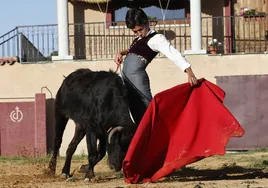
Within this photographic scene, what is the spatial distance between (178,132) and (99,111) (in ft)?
3.33

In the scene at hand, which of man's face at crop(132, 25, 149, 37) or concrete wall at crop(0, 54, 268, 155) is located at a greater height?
man's face at crop(132, 25, 149, 37)

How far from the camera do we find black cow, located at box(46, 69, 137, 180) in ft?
26.5

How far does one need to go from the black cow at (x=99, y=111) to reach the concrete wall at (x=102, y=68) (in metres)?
6.28

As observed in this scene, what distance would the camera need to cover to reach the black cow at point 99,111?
26.5 feet

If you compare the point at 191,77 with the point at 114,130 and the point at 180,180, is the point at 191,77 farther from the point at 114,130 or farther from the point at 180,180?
the point at 180,180

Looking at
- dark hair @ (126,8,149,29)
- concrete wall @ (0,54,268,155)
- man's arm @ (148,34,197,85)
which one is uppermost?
dark hair @ (126,8,149,29)

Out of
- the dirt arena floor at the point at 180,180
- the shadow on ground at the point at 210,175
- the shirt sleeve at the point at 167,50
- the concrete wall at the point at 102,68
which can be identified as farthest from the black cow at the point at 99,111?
the concrete wall at the point at 102,68

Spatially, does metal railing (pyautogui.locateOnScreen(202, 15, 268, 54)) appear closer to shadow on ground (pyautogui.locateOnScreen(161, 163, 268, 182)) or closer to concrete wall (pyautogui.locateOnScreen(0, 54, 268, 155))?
concrete wall (pyautogui.locateOnScreen(0, 54, 268, 155))

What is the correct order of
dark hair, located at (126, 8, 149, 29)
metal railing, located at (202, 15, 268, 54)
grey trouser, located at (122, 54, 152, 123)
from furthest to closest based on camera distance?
metal railing, located at (202, 15, 268, 54), grey trouser, located at (122, 54, 152, 123), dark hair, located at (126, 8, 149, 29)

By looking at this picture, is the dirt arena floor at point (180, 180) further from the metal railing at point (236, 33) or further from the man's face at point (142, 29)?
the metal railing at point (236, 33)

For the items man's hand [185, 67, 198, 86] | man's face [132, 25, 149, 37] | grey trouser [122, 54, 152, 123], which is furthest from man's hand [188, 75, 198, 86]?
man's face [132, 25, 149, 37]

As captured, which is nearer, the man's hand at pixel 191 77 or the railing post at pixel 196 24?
the man's hand at pixel 191 77

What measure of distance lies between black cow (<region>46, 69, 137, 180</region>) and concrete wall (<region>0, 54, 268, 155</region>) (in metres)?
6.28

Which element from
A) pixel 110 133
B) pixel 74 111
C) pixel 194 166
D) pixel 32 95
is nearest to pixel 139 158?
pixel 110 133
